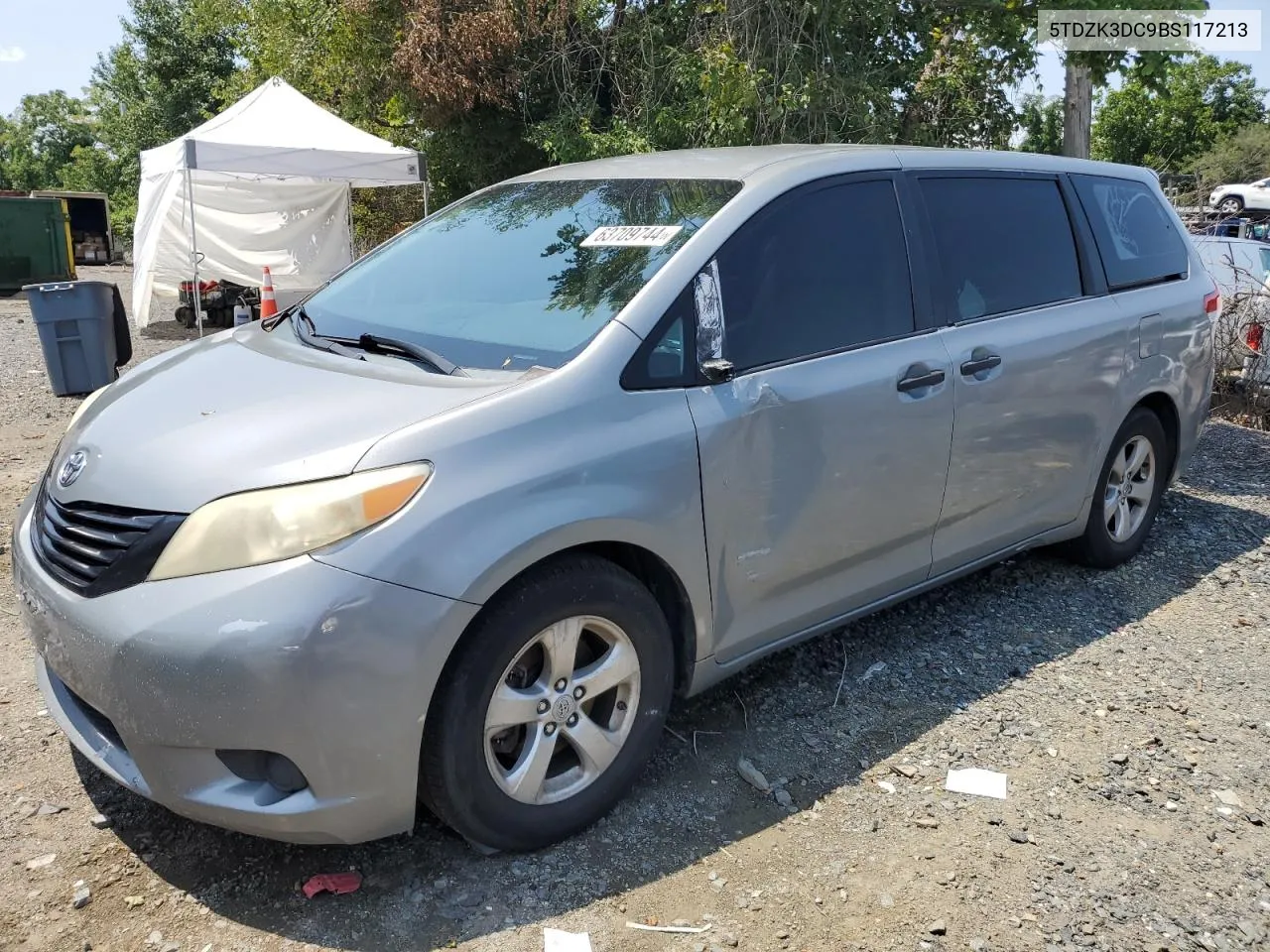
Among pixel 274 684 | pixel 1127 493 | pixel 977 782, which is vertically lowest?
pixel 977 782

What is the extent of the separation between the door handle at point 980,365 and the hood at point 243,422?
5.66 feet

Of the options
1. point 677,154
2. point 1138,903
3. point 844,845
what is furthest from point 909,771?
point 677,154

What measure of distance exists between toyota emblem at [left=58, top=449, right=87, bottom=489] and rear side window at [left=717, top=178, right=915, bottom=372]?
1.75 metres

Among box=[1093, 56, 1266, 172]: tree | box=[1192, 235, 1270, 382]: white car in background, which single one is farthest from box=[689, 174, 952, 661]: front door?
box=[1093, 56, 1266, 172]: tree

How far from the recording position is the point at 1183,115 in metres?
41.7

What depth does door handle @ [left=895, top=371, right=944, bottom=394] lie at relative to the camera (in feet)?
11.3

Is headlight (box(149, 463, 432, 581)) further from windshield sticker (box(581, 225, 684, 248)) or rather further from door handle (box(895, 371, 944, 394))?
door handle (box(895, 371, 944, 394))

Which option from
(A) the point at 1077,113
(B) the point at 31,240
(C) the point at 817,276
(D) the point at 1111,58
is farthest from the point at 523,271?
(B) the point at 31,240

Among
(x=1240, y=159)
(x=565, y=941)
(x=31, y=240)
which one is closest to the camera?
(x=565, y=941)

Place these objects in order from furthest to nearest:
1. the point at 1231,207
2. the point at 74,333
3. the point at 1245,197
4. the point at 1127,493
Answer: the point at 1245,197 < the point at 1231,207 < the point at 74,333 < the point at 1127,493

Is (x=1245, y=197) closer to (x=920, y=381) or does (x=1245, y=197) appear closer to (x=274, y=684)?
(x=920, y=381)

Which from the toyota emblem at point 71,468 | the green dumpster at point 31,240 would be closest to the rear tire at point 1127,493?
the toyota emblem at point 71,468

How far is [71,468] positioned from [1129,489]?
4241 millimetres

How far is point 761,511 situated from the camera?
3070 mm
